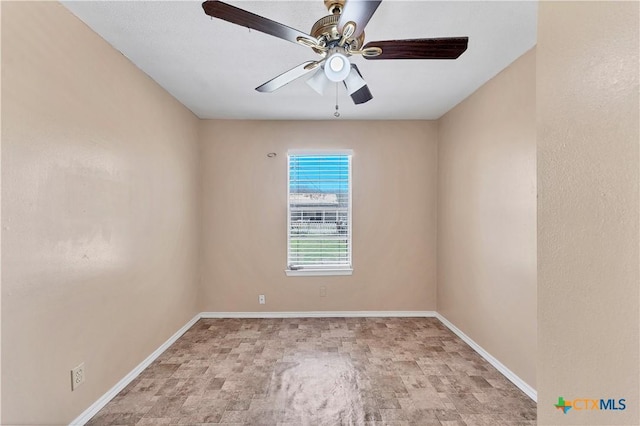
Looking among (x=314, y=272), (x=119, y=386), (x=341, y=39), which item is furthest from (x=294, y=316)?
(x=341, y=39)

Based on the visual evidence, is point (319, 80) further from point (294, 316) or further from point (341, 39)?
point (294, 316)

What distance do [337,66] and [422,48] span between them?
17.8 inches

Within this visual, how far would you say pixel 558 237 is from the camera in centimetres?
71

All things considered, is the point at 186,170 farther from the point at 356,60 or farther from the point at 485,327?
the point at 485,327

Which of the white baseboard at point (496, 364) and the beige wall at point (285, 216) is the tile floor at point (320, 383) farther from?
the beige wall at point (285, 216)

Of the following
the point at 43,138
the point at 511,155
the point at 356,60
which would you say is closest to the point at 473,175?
the point at 511,155

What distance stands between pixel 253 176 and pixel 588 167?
359cm

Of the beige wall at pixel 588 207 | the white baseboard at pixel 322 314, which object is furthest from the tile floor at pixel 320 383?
the beige wall at pixel 588 207

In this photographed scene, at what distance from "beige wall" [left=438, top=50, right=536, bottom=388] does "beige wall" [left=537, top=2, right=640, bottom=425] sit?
1.75 metres

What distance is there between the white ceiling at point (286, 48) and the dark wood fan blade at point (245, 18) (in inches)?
17.8

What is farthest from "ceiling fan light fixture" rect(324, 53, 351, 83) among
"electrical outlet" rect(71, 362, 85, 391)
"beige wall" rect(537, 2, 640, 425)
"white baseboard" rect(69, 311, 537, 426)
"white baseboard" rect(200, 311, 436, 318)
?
"white baseboard" rect(200, 311, 436, 318)

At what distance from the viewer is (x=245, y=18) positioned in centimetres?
137

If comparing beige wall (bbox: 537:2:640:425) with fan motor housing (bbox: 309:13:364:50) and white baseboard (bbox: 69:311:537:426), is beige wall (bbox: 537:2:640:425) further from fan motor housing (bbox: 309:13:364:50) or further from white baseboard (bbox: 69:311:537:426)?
white baseboard (bbox: 69:311:537:426)

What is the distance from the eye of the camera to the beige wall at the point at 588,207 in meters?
0.55
